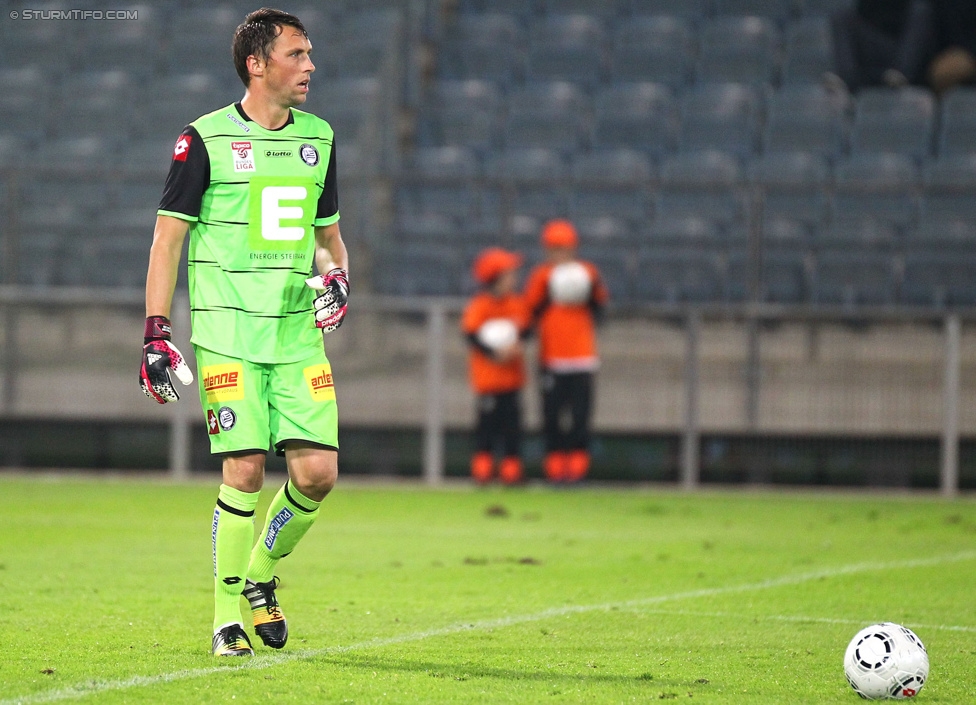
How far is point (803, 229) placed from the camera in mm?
13633

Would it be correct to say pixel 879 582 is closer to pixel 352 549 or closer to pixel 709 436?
pixel 352 549

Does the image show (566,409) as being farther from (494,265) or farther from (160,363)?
(160,363)

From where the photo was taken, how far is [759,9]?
18.8 m

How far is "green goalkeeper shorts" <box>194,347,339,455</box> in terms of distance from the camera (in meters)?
4.91

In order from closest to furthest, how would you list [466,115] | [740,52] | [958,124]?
[958,124] → [466,115] → [740,52]

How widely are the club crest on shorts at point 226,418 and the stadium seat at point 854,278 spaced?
9473mm

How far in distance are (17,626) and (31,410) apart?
310 inches

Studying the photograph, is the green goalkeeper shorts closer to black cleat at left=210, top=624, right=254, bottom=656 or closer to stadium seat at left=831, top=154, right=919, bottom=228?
black cleat at left=210, top=624, right=254, bottom=656

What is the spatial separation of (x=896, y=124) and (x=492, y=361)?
6.86 m

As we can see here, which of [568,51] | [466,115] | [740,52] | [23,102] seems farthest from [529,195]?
[23,102]

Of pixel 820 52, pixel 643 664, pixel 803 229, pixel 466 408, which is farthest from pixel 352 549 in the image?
pixel 820 52

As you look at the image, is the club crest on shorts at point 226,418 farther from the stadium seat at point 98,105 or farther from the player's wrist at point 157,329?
the stadium seat at point 98,105

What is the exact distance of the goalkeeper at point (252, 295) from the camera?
16.1ft

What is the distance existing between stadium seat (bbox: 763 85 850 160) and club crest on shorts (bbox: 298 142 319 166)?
40.7 ft
